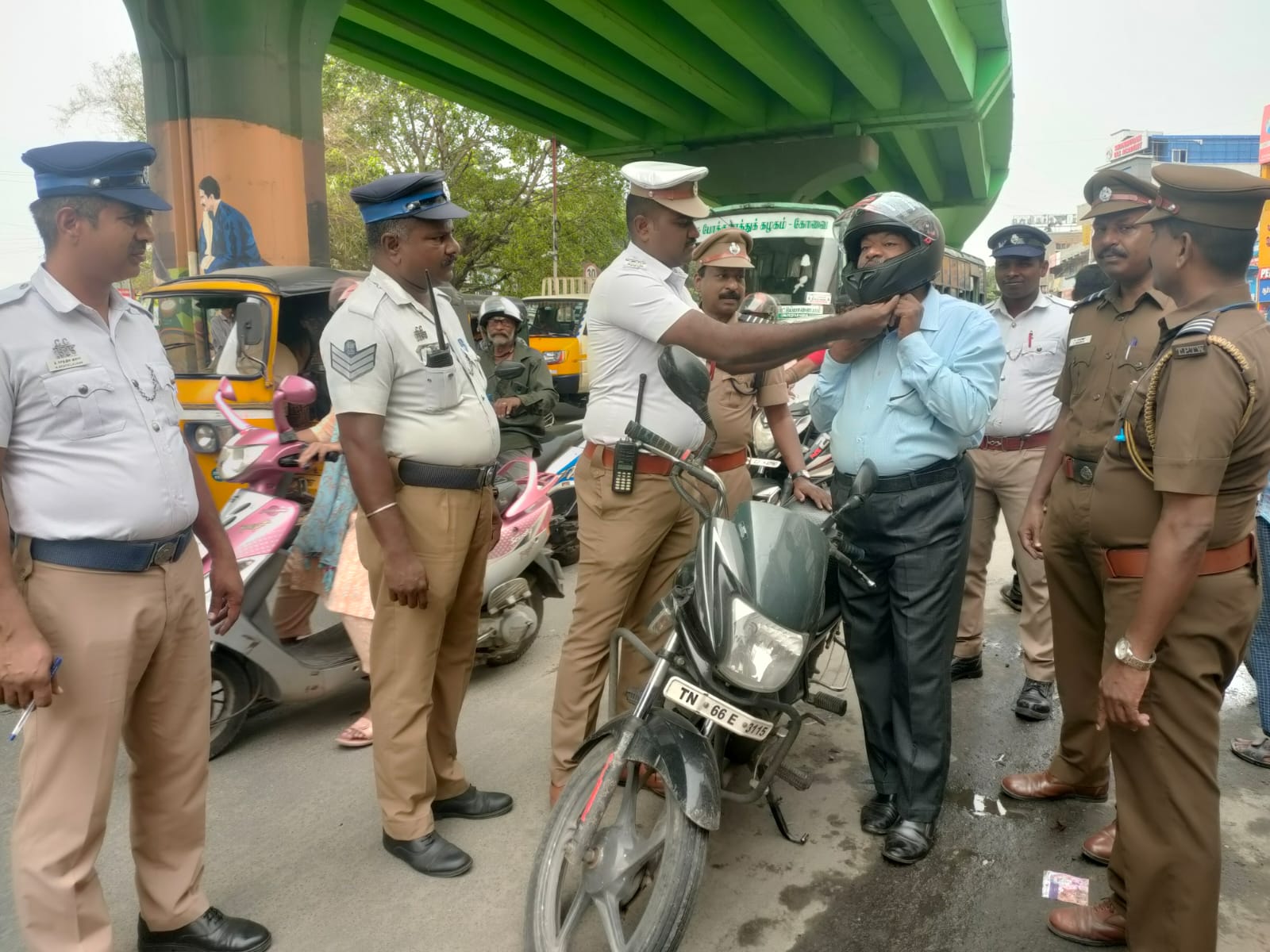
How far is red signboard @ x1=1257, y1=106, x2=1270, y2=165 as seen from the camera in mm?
8727

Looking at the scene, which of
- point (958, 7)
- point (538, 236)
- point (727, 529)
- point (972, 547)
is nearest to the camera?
point (727, 529)

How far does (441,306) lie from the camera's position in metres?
2.78

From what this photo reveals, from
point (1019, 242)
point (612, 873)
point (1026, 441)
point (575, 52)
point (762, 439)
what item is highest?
point (575, 52)

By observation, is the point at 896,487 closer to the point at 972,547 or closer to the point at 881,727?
the point at 881,727

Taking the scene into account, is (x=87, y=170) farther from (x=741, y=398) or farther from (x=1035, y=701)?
(x=1035, y=701)

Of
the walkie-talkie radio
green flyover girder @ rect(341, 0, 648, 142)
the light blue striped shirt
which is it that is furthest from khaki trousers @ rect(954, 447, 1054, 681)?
green flyover girder @ rect(341, 0, 648, 142)

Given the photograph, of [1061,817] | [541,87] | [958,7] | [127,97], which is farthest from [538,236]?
[1061,817]

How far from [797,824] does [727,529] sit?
1319 millimetres

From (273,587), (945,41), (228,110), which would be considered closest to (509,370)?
(273,587)

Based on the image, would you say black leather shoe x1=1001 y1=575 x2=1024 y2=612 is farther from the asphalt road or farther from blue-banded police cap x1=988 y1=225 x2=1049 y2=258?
blue-banded police cap x1=988 y1=225 x2=1049 y2=258

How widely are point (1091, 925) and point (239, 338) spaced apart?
16.8ft

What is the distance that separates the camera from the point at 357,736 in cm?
350

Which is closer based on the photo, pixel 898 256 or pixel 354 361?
pixel 354 361

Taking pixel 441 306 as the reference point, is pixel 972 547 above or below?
below
